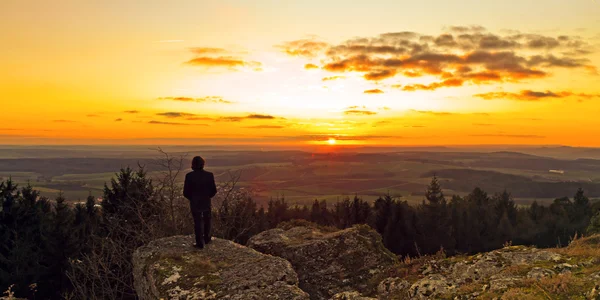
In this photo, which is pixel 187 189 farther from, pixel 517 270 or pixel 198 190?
pixel 517 270

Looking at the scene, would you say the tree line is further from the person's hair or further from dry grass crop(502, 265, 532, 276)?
the person's hair

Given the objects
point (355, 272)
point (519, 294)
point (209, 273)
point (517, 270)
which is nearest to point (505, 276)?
point (517, 270)

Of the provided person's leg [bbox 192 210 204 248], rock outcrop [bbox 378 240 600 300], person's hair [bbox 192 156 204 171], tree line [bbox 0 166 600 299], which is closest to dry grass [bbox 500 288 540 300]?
rock outcrop [bbox 378 240 600 300]

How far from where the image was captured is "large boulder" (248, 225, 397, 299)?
41.2ft

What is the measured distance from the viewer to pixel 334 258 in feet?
46.9

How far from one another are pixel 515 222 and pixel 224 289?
90.5m

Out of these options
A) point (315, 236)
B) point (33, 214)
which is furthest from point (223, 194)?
point (33, 214)

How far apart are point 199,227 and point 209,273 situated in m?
2.21

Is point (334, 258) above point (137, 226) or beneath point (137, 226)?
above

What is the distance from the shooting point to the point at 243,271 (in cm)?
1095

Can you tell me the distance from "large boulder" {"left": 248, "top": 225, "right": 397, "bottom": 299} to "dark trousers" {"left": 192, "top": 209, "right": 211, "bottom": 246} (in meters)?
3.40

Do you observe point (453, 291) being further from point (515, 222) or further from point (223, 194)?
point (515, 222)

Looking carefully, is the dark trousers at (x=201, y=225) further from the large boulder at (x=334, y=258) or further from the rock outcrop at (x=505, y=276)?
the rock outcrop at (x=505, y=276)

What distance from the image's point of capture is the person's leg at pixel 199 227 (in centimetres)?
1254
